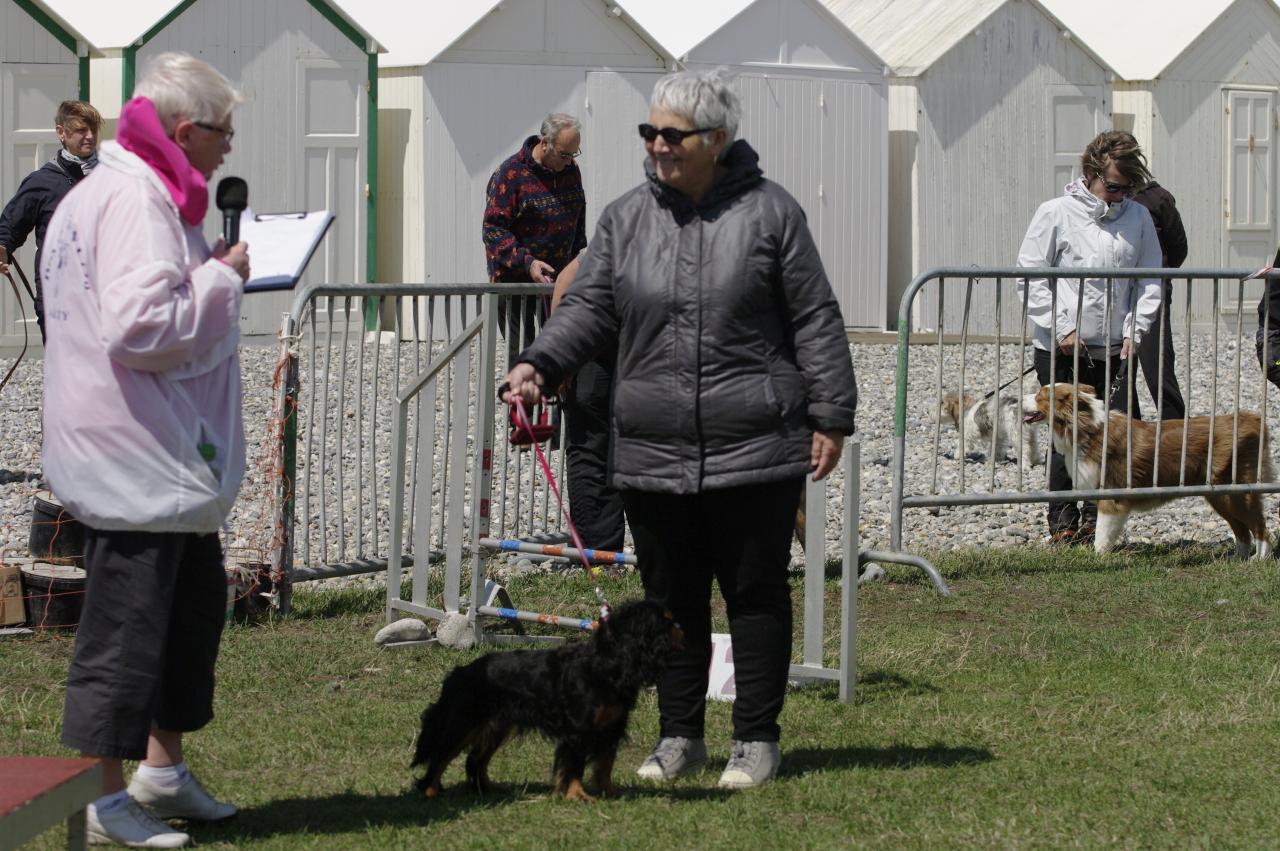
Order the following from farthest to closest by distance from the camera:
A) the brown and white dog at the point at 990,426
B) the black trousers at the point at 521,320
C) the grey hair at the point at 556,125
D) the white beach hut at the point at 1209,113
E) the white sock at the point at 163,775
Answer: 1. the white beach hut at the point at 1209,113
2. the brown and white dog at the point at 990,426
3. the grey hair at the point at 556,125
4. the black trousers at the point at 521,320
5. the white sock at the point at 163,775

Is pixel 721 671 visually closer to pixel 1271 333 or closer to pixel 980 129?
pixel 1271 333

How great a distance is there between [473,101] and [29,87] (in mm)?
4076

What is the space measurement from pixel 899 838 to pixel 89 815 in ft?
6.04

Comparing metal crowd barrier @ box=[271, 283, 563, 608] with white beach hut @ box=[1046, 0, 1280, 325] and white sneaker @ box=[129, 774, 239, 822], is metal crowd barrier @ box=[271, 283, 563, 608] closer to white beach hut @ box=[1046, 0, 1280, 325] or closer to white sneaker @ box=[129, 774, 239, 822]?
white sneaker @ box=[129, 774, 239, 822]

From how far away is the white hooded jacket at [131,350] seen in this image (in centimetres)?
355

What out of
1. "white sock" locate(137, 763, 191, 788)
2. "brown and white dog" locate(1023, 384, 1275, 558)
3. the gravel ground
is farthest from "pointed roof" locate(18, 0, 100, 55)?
"white sock" locate(137, 763, 191, 788)

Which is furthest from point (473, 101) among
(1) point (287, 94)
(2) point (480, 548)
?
(2) point (480, 548)

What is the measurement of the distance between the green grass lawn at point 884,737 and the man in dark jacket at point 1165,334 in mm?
1509

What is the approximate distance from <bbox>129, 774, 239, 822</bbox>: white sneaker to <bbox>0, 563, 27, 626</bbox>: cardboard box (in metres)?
2.56

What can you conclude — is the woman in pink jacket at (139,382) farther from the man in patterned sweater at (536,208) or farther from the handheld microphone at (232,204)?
the man in patterned sweater at (536,208)

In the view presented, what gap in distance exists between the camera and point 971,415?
10820mm

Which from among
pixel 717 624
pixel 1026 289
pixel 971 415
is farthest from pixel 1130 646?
pixel 971 415

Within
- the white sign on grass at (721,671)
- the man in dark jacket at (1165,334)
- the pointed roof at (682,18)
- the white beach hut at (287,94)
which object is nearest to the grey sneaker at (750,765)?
the white sign on grass at (721,671)

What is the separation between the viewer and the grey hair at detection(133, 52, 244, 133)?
366 cm
